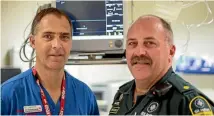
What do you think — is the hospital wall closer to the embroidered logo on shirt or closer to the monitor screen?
the monitor screen

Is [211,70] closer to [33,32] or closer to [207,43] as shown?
[207,43]

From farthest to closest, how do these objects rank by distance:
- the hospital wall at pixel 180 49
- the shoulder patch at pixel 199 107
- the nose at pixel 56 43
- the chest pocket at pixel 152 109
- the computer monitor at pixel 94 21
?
the hospital wall at pixel 180 49, the computer monitor at pixel 94 21, the nose at pixel 56 43, the chest pocket at pixel 152 109, the shoulder patch at pixel 199 107

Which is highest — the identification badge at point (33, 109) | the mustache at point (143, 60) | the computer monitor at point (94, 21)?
the computer monitor at point (94, 21)

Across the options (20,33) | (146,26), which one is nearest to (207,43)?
(146,26)

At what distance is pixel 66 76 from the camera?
1.57m

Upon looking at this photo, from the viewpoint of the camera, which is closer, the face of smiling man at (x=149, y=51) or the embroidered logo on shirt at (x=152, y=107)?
the embroidered logo on shirt at (x=152, y=107)

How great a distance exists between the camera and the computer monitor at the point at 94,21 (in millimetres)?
1944

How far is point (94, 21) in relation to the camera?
1.97 metres

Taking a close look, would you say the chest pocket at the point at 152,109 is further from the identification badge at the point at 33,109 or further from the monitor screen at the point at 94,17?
the monitor screen at the point at 94,17

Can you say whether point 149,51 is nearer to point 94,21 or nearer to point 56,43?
point 56,43

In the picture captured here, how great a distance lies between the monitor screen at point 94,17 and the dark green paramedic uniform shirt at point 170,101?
24.8 inches

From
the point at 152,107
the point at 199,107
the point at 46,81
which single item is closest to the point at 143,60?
the point at 152,107

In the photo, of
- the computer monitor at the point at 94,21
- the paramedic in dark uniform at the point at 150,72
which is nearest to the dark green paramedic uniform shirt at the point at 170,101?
the paramedic in dark uniform at the point at 150,72

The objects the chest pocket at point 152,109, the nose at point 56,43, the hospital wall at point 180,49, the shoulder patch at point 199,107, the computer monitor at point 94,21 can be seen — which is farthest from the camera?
the hospital wall at point 180,49
